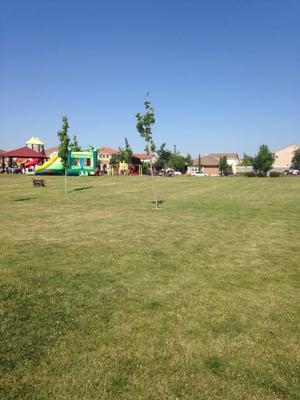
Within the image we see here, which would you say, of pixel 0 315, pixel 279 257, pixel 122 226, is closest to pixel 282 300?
pixel 279 257

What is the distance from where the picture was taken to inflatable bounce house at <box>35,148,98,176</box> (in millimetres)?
57656

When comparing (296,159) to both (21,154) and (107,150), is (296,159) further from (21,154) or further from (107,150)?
(21,154)

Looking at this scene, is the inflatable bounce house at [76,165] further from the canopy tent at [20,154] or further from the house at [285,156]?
the house at [285,156]

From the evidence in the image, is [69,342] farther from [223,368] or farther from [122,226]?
[122,226]

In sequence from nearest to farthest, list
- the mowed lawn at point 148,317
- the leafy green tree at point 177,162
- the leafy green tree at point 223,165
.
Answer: the mowed lawn at point 148,317
the leafy green tree at point 177,162
the leafy green tree at point 223,165

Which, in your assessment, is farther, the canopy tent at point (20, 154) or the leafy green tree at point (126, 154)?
the leafy green tree at point (126, 154)

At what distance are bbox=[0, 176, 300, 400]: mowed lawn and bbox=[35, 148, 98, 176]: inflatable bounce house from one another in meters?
48.2

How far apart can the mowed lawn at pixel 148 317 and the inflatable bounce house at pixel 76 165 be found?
48.2m

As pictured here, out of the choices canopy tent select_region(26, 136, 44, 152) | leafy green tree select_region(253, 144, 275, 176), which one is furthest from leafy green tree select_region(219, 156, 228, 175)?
canopy tent select_region(26, 136, 44, 152)

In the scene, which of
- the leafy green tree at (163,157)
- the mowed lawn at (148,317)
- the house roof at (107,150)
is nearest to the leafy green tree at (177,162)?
the leafy green tree at (163,157)

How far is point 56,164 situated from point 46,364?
182 ft

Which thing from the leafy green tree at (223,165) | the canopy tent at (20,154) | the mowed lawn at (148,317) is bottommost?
the mowed lawn at (148,317)

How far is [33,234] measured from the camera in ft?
36.5

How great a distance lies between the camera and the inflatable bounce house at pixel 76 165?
57656 millimetres
